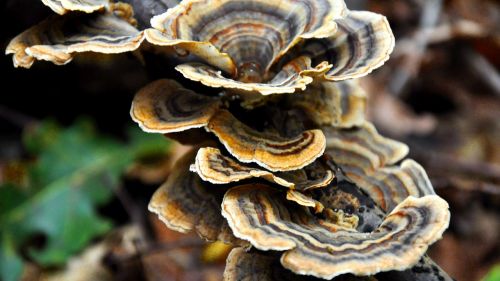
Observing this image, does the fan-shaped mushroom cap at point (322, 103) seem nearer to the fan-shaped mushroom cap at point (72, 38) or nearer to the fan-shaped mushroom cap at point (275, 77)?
the fan-shaped mushroom cap at point (275, 77)

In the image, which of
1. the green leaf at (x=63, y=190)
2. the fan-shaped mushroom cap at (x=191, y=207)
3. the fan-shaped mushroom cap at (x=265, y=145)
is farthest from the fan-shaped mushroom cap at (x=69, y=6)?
the green leaf at (x=63, y=190)

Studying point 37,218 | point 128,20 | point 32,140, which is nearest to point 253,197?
point 128,20

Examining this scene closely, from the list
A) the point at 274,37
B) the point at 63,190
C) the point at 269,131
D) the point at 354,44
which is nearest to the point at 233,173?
the point at 269,131

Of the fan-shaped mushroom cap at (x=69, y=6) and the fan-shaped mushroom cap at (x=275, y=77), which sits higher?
the fan-shaped mushroom cap at (x=69, y=6)

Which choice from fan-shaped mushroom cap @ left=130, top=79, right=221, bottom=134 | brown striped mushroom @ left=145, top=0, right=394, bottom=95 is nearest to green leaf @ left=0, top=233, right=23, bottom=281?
fan-shaped mushroom cap @ left=130, top=79, right=221, bottom=134

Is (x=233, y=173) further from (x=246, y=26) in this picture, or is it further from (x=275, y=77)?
(x=246, y=26)

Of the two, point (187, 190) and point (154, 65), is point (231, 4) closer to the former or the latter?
point (154, 65)
